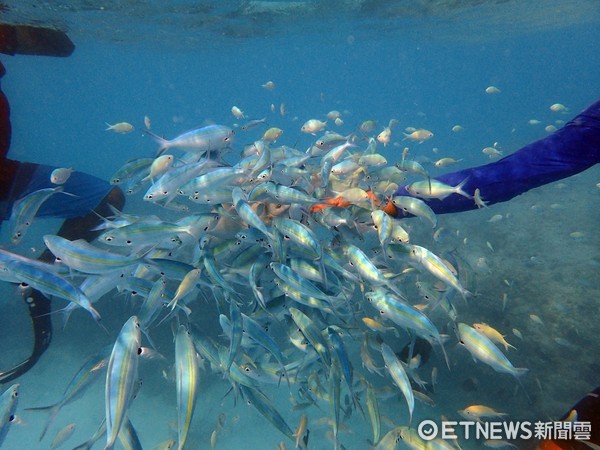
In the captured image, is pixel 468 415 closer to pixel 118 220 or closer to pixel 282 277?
pixel 282 277

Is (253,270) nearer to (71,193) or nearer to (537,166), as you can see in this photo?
(537,166)

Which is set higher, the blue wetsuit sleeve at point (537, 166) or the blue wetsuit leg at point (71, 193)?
the blue wetsuit sleeve at point (537, 166)

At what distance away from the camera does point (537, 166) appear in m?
4.04

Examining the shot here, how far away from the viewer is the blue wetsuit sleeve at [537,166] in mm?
3879

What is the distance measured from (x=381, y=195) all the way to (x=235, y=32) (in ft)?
90.5

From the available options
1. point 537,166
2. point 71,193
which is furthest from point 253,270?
point 71,193

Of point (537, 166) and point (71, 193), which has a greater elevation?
point (537, 166)

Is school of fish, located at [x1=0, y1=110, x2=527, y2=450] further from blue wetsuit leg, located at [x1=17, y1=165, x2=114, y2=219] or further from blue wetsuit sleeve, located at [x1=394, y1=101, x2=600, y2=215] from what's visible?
blue wetsuit leg, located at [x1=17, y1=165, x2=114, y2=219]

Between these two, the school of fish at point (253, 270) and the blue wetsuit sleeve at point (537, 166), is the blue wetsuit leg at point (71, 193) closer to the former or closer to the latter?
the school of fish at point (253, 270)

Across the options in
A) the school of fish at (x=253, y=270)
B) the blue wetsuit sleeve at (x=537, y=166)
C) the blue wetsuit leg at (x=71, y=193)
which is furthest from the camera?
the blue wetsuit leg at (x=71, y=193)

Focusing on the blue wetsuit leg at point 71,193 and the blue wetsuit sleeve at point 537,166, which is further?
the blue wetsuit leg at point 71,193

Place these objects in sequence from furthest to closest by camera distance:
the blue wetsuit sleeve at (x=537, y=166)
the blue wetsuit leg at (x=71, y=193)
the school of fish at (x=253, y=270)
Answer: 1. the blue wetsuit leg at (x=71, y=193)
2. the blue wetsuit sleeve at (x=537, y=166)
3. the school of fish at (x=253, y=270)

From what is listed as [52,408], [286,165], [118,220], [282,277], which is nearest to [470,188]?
[286,165]

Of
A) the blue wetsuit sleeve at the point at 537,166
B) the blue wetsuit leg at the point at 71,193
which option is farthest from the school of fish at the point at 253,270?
the blue wetsuit leg at the point at 71,193
